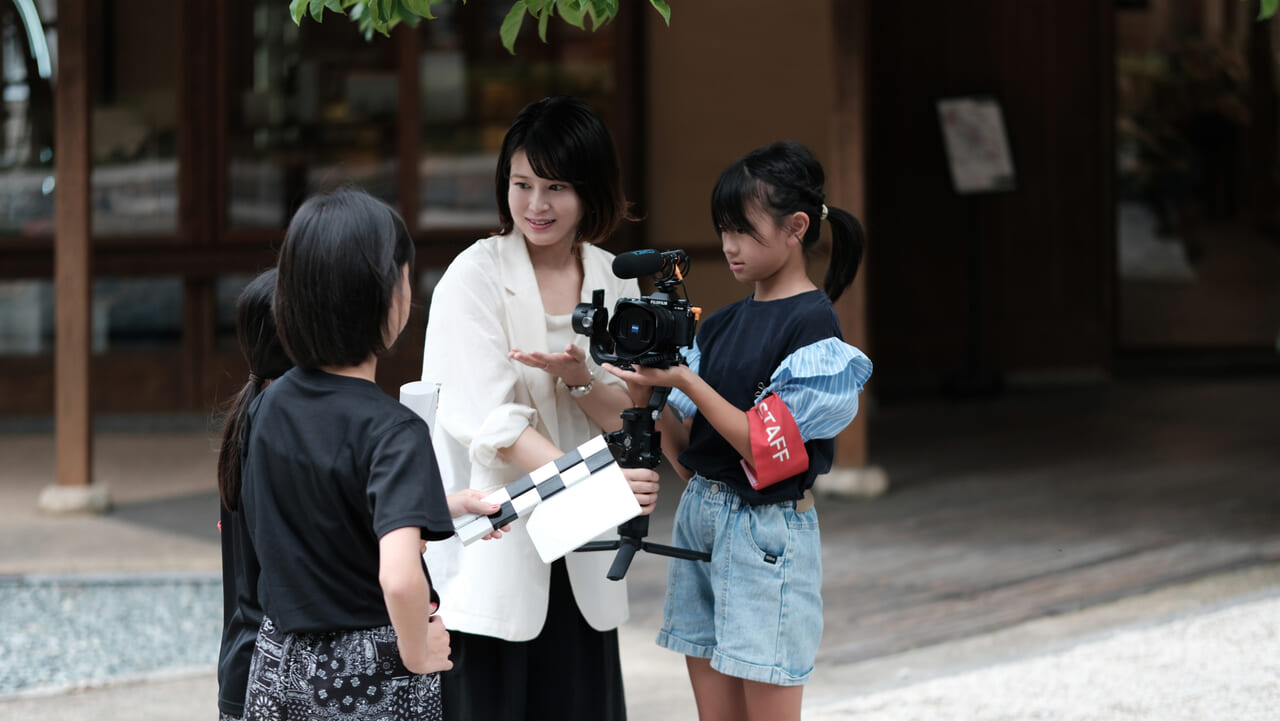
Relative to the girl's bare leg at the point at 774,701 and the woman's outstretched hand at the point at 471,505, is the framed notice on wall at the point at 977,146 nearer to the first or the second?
the girl's bare leg at the point at 774,701

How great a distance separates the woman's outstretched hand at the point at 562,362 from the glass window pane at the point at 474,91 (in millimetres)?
5975

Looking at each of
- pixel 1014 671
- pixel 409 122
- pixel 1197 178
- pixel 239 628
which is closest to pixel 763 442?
pixel 239 628

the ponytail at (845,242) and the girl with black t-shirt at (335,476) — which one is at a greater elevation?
the ponytail at (845,242)

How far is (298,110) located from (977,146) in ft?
14.0

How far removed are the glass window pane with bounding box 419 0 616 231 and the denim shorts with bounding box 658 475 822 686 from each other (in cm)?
599

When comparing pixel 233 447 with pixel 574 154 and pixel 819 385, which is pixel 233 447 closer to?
pixel 574 154

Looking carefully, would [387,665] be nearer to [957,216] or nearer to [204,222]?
[204,222]

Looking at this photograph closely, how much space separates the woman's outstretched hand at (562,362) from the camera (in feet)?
7.84

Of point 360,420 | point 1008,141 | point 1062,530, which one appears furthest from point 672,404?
point 1008,141

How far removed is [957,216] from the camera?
9609mm

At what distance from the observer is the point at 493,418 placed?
2.46 meters

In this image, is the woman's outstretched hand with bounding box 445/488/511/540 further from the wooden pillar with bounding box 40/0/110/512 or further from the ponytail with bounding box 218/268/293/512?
the wooden pillar with bounding box 40/0/110/512

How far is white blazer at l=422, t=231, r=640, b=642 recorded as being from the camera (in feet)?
8.20

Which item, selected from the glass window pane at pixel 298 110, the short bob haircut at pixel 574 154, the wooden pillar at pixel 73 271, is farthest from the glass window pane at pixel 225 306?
the short bob haircut at pixel 574 154
